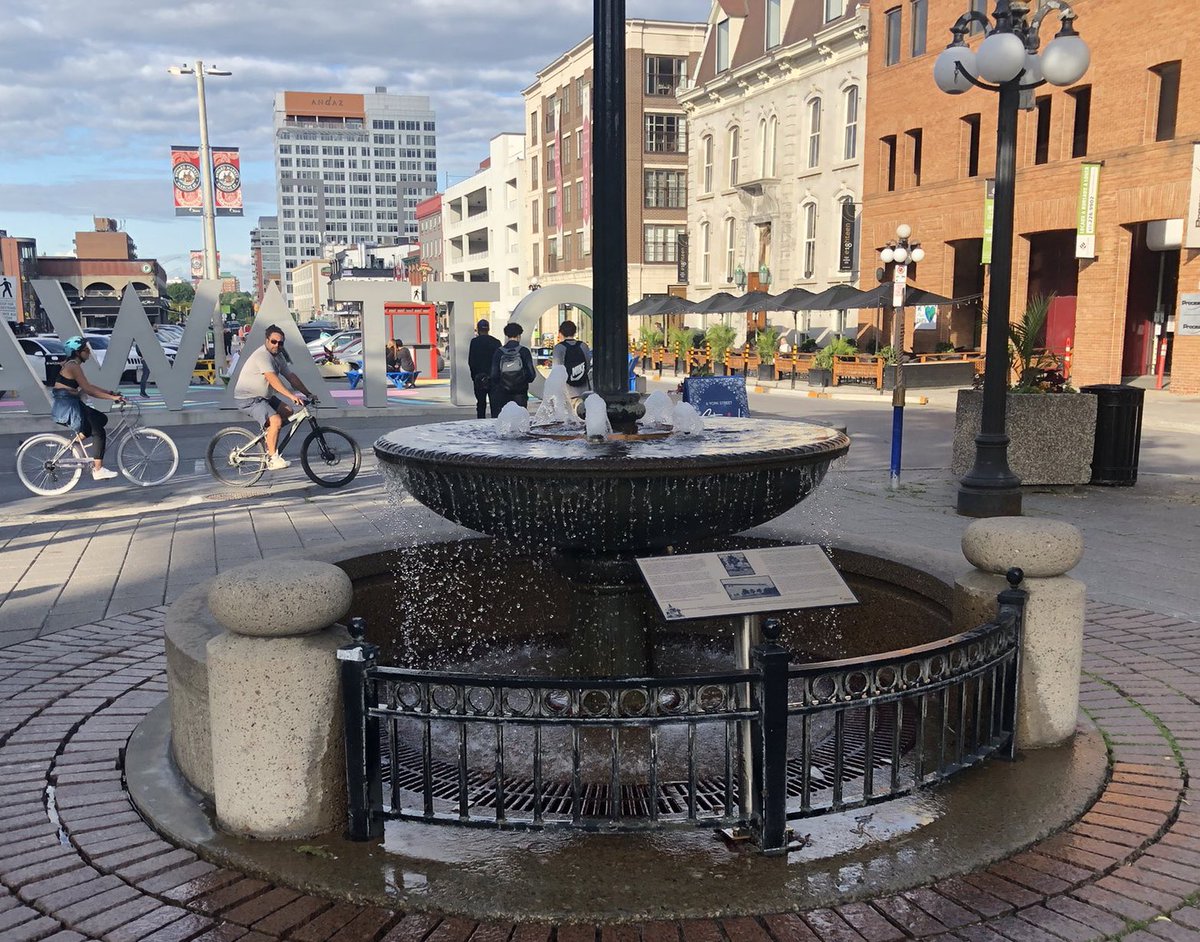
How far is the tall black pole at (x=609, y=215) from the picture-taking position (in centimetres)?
468

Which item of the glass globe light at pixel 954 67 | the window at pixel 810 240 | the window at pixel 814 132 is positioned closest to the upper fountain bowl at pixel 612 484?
the glass globe light at pixel 954 67

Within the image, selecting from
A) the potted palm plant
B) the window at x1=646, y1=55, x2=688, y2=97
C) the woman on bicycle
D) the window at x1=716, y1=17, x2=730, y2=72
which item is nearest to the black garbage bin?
the woman on bicycle

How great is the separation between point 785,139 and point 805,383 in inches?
545

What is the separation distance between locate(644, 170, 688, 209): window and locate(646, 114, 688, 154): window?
1.32 metres

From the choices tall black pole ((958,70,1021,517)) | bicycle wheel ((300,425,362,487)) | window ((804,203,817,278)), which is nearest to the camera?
tall black pole ((958,70,1021,517))

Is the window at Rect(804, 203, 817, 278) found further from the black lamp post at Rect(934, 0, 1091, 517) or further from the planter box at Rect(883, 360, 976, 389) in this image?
the black lamp post at Rect(934, 0, 1091, 517)

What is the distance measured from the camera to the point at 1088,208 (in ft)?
88.4

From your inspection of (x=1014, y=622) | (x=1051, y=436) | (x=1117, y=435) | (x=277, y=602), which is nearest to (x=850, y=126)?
(x=1117, y=435)

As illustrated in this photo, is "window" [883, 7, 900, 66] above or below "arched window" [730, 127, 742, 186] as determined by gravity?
above

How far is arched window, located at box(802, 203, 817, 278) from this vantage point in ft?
133

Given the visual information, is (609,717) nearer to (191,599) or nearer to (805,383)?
(191,599)

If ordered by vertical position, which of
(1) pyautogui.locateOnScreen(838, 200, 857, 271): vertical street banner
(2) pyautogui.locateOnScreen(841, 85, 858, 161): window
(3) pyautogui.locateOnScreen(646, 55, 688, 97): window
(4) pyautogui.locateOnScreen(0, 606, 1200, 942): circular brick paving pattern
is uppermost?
(3) pyautogui.locateOnScreen(646, 55, 688, 97): window

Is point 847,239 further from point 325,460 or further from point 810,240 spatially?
point 325,460

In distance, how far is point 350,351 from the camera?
41438 millimetres
